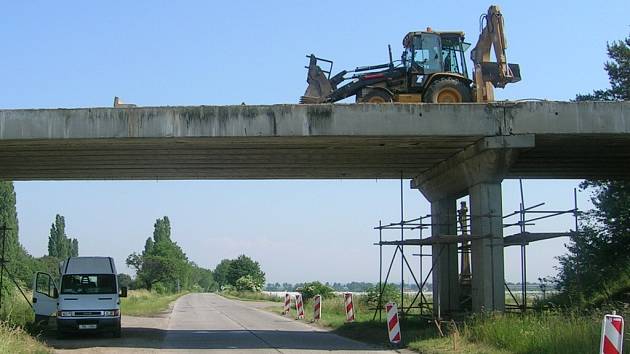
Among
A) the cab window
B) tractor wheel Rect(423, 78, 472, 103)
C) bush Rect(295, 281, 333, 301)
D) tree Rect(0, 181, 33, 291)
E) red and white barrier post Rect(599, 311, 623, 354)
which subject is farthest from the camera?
tree Rect(0, 181, 33, 291)

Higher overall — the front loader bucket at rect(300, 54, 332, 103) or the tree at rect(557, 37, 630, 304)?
the front loader bucket at rect(300, 54, 332, 103)

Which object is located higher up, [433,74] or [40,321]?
[433,74]

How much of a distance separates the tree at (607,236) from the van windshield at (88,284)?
16.4m

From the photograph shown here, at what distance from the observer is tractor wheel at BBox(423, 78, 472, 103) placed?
22672 millimetres

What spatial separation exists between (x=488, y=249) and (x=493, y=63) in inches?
259

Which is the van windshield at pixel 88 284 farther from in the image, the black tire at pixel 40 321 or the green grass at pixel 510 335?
the green grass at pixel 510 335

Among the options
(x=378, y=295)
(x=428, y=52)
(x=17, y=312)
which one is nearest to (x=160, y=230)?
(x=378, y=295)

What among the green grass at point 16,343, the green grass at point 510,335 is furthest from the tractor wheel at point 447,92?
the green grass at point 16,343

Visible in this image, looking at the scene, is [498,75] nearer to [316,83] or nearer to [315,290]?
[316,83]

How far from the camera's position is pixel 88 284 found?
2286 centimetres

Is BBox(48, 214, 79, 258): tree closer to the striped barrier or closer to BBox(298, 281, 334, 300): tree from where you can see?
BBox(298, 281, 334, 300): tree

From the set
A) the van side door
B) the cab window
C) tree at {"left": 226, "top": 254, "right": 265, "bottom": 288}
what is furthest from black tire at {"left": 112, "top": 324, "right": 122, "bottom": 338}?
tree at {"left": 226, "top": 254, "right": 265, "bottom": 288}

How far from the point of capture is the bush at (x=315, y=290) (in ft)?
162

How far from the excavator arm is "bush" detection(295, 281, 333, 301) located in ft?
90.7
